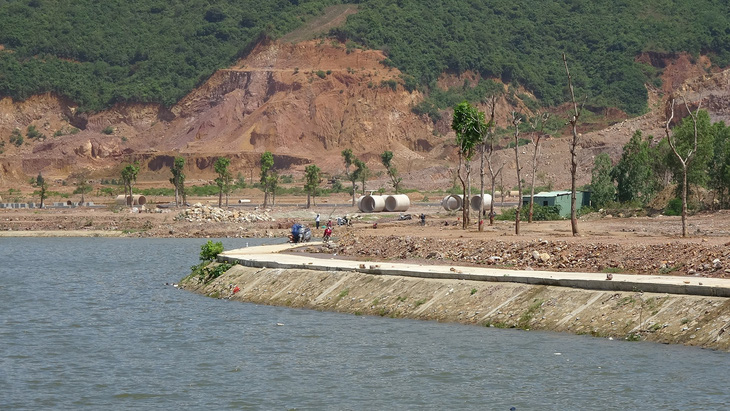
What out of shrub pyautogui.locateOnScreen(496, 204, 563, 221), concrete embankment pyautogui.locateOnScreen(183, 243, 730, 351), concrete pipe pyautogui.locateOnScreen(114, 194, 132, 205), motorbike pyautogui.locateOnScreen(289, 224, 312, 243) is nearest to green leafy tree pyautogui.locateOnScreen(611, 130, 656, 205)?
shrub pyautogui.locateOnScreen(496, 204, 563, 221)

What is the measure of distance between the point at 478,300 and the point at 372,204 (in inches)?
2852

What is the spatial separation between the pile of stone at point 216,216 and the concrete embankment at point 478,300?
5082 centimetres

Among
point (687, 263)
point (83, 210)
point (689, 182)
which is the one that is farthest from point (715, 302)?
point (83, 210)

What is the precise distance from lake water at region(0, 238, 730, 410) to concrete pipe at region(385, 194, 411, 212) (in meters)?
66.7

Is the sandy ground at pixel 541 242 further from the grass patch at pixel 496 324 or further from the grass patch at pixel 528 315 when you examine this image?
the grass patch at pixel 496 324

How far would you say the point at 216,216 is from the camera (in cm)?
9475

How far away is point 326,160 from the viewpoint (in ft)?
608

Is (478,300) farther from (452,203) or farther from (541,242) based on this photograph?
(452,203)

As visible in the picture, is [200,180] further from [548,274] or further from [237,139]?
[548,274]

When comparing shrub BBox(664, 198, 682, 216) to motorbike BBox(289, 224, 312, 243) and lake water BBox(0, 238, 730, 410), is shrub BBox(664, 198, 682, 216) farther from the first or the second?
lake water BBox(0, 238, 730, 410)

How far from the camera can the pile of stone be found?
9412cm

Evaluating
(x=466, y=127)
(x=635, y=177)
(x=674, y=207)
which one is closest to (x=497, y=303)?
(x=466, y=127)

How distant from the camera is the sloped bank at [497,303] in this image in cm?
2567

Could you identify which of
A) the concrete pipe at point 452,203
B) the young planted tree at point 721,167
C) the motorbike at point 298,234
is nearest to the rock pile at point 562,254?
the motorbike at point 298,234
